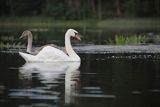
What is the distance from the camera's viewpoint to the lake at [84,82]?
46.4ft

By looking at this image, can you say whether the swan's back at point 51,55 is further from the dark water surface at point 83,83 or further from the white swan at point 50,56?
the dark water surface at point 83,83

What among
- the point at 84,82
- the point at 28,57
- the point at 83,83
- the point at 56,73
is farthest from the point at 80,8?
the point at 83,83

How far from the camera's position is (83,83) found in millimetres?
17594

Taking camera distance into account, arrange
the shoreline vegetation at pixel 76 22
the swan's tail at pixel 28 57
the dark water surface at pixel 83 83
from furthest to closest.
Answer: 1. the shoreline vegetation at pixel 76 22
2. the swan's tail at pixel 28 57
3. the dark water surface at pixel 83 83

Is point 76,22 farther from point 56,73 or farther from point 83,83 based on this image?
point 83,83

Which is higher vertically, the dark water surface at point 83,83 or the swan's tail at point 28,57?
the swan's tail at point 28,57

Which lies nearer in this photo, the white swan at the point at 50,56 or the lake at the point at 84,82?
the lake at the point at 84,82

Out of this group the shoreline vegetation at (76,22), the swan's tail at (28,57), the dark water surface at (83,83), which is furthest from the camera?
the shoreline vegetation at (76,22)

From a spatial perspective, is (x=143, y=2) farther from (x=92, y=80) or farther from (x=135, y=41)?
(x=92, y=80)

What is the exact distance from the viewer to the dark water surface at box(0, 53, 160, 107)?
1412 cm

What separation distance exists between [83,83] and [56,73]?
319 cm

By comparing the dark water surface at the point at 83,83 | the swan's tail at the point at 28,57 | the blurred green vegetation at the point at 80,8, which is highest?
the blurred green vegetation at the point at 80,8

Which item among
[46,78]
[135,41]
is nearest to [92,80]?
[46,78]

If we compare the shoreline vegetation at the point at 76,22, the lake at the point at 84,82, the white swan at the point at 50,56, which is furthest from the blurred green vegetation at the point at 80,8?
the lake at the point at 84,82
